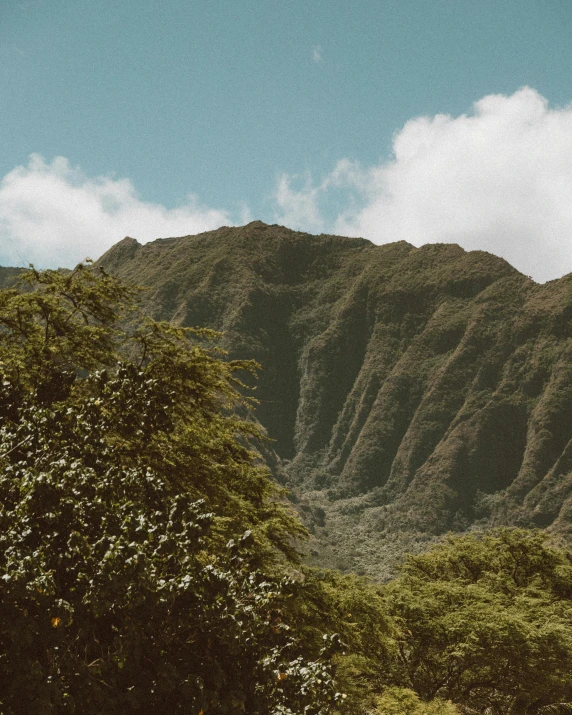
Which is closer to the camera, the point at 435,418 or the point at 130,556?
the point at 130,556

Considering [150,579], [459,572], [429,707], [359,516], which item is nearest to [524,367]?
[359,516]

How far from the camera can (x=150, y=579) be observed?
5715 mm

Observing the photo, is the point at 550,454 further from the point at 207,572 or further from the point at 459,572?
the point at 207,572

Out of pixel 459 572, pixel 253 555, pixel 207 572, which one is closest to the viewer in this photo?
pixel 207 572

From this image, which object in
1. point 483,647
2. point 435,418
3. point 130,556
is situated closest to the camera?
point 130,556

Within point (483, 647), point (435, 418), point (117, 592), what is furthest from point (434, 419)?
point (117, 592)

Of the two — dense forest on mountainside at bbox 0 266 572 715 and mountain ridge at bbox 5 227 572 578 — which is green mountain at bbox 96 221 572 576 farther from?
dense forest on mountainside at bbox 0 266 572 715

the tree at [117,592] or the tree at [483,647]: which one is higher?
the tree at [117,592]

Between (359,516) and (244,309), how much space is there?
76.1 meters

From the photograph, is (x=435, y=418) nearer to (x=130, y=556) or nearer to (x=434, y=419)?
(x=434, y=419)

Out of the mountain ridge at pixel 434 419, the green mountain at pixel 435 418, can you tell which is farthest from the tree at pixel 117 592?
the green mountain at pixel 435 418

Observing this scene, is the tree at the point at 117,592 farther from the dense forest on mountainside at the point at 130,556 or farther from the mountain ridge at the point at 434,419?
the mountain ridge at the point at 434,419

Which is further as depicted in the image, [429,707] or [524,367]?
→ [524,367]

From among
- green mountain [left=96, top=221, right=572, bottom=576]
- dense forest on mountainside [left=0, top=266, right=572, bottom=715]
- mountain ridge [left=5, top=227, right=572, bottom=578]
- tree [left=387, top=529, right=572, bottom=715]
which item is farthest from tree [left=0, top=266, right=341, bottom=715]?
green mountain [left=96, top=221, right=572, bottom=576]
